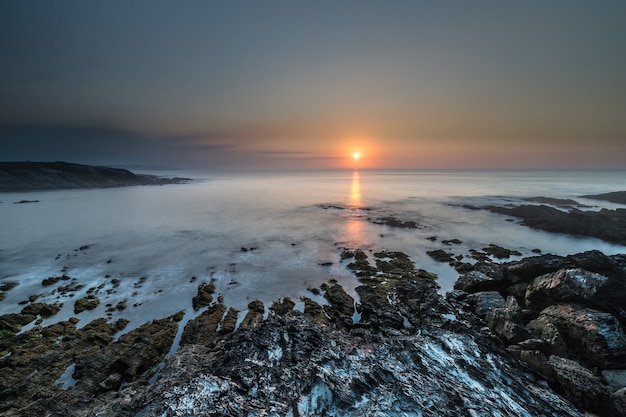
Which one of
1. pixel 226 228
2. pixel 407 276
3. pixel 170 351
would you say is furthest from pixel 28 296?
pixel 407 276

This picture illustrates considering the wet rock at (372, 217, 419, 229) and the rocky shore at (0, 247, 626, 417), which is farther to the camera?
the wet rock at (372, 217, 419, 229)

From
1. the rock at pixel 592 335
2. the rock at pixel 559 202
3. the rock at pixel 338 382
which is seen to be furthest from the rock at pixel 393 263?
the rock at pixel 559 202

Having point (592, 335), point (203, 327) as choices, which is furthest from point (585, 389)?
point (203, 327)

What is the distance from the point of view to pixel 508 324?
12.3m

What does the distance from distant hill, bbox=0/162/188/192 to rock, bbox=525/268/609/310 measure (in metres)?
129

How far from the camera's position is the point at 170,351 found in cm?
1248

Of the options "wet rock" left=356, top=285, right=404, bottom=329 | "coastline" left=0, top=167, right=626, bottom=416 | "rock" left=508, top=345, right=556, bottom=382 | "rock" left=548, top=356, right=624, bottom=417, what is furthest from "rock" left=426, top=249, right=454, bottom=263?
"rock" left=548, top=356, right=624, bottom=417

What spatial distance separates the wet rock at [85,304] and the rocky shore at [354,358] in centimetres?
107

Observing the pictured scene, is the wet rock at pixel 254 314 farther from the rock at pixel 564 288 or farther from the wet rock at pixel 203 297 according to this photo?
the rock at pixel 564 288

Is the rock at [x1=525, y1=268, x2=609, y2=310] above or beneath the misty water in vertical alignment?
above

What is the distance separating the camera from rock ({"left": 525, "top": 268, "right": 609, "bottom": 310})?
12859 millimetres

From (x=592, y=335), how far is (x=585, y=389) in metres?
3.18

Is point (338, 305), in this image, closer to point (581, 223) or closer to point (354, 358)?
point (354, 358)

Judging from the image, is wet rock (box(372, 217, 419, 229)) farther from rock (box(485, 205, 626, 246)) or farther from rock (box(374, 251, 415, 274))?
rock (box(485, 205, 626, 246))
